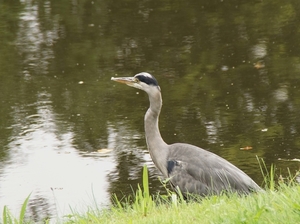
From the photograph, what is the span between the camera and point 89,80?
31.2 ft

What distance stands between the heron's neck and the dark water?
1.59 feet

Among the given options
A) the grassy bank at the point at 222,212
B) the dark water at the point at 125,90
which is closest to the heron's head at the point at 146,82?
the dark water at the point at 125,90

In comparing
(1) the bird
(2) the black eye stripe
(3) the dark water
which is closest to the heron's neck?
(1) the bird

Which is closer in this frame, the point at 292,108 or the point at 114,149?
the point at 114,149

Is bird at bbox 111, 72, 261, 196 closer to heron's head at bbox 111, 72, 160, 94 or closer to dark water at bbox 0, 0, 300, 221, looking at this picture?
heron's head at bbox 111, 72, 160, 94

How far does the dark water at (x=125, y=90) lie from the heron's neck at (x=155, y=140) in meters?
0.49

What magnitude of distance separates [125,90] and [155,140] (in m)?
3.02

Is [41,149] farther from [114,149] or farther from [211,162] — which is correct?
[211,162]

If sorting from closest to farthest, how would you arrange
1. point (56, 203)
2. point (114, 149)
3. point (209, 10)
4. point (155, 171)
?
point (56, 203), point (155, 171), point (114, 149), point (209, 10)

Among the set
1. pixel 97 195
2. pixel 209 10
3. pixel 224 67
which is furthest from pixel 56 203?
pixel 209 10

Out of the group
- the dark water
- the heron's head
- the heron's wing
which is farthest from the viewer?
the dark water

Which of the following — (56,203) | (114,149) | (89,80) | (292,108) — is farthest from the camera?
(89,80)

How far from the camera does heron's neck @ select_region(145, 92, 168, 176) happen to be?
6.20m

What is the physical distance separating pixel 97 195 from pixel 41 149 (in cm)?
141
